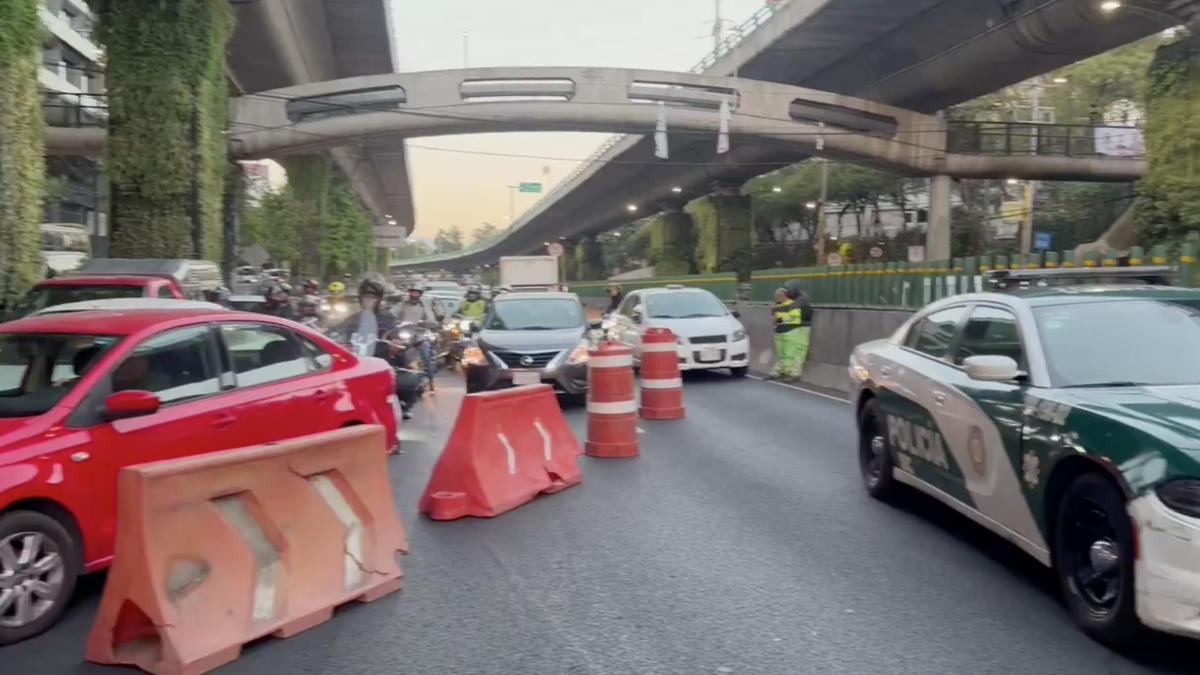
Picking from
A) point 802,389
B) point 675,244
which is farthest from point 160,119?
point 675,244

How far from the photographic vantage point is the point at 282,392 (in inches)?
284

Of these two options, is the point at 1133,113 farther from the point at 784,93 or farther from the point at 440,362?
the point at 440,362

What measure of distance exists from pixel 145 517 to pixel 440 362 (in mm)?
18510

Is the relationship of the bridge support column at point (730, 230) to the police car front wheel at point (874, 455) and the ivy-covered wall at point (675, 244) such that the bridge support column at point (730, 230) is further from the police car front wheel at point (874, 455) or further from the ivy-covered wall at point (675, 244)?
the police car front wheel at point (874, 455)

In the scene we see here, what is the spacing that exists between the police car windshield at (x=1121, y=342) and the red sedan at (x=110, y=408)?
4.88 metres

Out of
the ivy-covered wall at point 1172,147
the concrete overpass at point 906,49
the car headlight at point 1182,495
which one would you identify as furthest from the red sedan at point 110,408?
the concrete overpass at point 906,49

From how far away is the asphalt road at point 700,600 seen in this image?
4.79 meters

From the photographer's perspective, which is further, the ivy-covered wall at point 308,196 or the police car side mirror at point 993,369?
the ivy-covered wall at point 308,196

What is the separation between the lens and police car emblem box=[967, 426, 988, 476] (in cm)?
614

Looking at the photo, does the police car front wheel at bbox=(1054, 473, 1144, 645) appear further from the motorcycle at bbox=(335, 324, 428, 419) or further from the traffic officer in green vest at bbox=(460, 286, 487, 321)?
the traffic officer in green vest at bbox=(460, 286, 487, 321)

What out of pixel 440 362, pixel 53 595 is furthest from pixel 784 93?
pixel 53 595

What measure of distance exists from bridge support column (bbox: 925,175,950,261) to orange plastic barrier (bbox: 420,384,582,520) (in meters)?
33.7

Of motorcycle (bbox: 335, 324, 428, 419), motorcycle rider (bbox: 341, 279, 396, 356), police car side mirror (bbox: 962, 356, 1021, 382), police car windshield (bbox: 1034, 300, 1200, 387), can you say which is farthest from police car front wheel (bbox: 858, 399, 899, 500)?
motorcycle rider (bbox: 341, 279, 396, 356)

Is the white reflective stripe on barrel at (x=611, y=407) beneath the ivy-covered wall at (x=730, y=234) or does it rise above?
beneath
